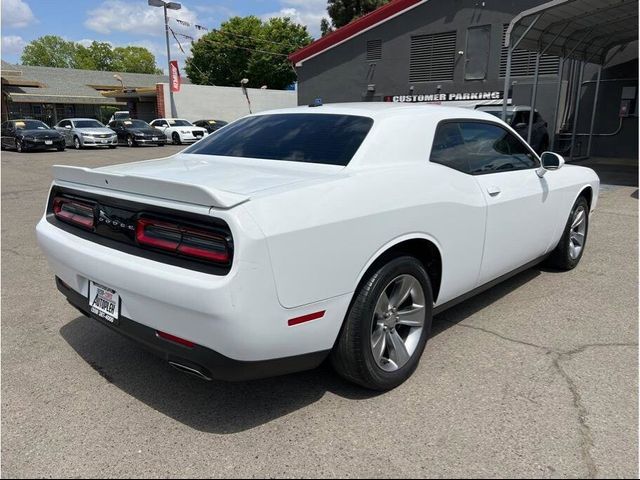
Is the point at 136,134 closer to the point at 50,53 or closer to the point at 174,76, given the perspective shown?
the point at 174,76

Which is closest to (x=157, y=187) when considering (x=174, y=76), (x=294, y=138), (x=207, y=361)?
(x=207, y=361)

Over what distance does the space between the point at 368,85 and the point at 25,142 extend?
15.8m

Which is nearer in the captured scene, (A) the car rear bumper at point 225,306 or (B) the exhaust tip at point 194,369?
(A) the car rear bumper at point 225,306

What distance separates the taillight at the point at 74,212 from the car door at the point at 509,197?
99.1 inches

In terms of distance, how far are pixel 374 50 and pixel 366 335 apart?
23.0 meters

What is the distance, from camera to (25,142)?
2247 centimetres

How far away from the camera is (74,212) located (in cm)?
312

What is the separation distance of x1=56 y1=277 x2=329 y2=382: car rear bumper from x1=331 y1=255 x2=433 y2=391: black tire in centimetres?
15

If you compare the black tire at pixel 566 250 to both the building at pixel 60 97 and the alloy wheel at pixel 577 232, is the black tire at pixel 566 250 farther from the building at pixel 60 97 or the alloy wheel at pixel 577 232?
the building at pixel 60 97

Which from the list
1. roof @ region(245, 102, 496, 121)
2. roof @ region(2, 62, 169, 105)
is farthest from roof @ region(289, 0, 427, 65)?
roof @ region(2, 62, 169, 105)

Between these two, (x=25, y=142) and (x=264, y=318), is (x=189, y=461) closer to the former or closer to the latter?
(x=264, y=318)

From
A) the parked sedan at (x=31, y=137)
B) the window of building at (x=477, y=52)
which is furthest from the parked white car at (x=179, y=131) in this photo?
the window of building at (x=477, y=52)

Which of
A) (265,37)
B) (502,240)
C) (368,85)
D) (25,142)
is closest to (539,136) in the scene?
(368,85)

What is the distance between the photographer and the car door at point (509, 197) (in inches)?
142
